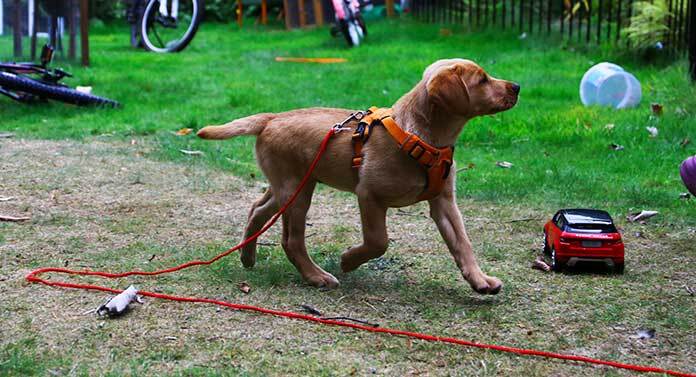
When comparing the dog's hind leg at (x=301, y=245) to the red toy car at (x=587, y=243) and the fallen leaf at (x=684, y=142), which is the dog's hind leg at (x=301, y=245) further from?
the fallen leaf at (x=684, y=142)

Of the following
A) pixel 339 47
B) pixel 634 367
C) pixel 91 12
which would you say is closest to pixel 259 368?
pixel 634 367

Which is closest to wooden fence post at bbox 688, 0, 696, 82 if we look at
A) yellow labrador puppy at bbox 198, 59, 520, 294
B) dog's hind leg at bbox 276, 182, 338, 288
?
yellow labrador puppy at bbox 198, 59, 520, 294

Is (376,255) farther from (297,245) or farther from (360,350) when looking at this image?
(360,350)

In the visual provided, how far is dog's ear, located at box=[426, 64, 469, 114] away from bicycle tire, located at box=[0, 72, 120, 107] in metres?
5.62

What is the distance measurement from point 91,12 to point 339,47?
6.73m

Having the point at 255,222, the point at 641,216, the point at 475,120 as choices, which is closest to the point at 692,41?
the point at 475,120

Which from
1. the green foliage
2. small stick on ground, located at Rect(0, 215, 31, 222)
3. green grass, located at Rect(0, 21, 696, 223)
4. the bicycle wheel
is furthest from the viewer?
the bicycle wheel

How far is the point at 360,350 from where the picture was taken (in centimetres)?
337

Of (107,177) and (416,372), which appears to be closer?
(416,372)

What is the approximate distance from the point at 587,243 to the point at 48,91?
19.4 ft

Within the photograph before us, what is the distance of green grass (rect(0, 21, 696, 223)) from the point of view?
6105 millimetres

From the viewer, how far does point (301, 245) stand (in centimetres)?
417

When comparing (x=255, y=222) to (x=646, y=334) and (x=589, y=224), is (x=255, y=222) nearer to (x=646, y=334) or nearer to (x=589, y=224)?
(x=589, y=224)

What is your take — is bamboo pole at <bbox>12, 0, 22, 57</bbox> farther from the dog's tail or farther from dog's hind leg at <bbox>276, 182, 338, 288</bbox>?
dog's hind leg at <bbox>276, 182, 338, 288</bbox>
